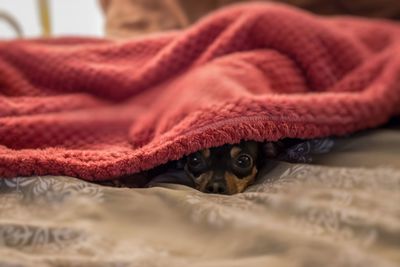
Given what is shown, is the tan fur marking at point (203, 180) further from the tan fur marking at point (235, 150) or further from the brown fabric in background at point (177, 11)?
the brown fabric in background at point (177, 11)

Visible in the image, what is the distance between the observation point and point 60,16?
93.3 inches

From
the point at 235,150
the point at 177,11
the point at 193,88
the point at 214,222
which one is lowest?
the point at 214,222

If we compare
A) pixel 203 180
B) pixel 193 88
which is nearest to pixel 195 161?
pixel 203 180

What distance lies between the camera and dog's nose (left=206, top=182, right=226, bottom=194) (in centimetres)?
92

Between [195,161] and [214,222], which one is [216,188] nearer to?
[195,161]

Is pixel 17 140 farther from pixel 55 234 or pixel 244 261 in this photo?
pixel 244 261

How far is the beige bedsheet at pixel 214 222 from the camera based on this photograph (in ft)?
2.09

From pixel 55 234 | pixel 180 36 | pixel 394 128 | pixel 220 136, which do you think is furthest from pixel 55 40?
pixel 394 128

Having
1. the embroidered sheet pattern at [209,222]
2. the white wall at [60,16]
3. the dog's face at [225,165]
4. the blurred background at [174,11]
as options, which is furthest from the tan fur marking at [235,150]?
the white wall at [60,16]

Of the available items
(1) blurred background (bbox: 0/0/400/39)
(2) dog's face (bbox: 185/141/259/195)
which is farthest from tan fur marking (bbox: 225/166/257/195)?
(1) blurred background (bbox: 0/0/400/39)

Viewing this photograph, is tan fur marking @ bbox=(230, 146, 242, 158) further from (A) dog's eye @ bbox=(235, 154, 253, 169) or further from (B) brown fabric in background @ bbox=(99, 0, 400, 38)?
(B) brown fabric in background @ bbox=(99, 0, 400, 38)

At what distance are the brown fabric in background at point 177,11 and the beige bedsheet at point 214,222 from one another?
2.58 feet

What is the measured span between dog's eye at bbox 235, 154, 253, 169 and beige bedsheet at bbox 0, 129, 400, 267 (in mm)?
80

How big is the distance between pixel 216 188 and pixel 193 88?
→ 0.26 meters
